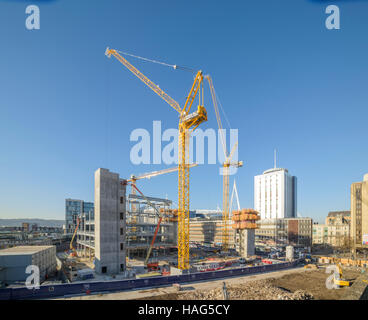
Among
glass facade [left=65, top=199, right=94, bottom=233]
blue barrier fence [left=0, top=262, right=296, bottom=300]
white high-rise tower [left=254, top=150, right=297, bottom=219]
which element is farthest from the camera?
white high-rise tower [left=254, top=150, right=297, bottom=219]

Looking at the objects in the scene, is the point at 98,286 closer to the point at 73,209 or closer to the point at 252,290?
the point at 252,290

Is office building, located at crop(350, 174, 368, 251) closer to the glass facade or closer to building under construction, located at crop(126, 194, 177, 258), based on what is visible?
building under construction, located at crop(126, 194, 177, 258)

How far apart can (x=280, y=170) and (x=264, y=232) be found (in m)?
72.5

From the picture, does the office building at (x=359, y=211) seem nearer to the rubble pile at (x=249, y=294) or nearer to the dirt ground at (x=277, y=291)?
the dirt ground at (x=277, y=291)

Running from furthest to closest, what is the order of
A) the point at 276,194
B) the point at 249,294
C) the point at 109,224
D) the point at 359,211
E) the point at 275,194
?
the point at 275,194
the point at 276,194
the point at 359,211
the point at 109,224
the point at 249,294

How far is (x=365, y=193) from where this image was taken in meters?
87.6

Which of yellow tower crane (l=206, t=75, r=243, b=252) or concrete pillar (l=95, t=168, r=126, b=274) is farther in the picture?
yellow tower crane (l=206, t=75, r=243, b=252)

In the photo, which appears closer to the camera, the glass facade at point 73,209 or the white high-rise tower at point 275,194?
the glass facade at point 73,209

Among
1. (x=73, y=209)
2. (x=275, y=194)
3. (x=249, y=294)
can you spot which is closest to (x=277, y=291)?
(x=249, y=294)

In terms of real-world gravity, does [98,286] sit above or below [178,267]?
above

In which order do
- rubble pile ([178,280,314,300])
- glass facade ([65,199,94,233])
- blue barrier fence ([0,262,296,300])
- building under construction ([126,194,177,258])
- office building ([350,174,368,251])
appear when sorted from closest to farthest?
blue barrier fence ([0,262,296,300]), rubble pile ([178,280,314,300]), building under construction ([126,194,177,258]), office building ([350,174,368,251]), glass facade ([65,199,94,233])

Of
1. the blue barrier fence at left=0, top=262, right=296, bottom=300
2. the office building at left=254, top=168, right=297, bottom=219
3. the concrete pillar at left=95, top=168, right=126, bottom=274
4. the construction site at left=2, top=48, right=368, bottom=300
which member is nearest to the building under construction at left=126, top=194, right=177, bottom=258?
the construction site at left=2, top=48, right=368, bottom=300

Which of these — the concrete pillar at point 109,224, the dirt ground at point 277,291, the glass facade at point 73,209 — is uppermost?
the concrete pillar at point 109,224

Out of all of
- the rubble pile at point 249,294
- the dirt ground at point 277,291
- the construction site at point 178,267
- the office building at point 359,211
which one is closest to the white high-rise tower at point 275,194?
the office building at point 359,211
